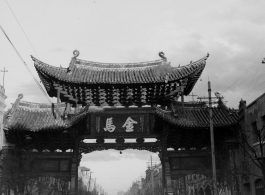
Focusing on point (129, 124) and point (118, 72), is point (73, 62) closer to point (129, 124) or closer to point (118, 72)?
point (118, 72)

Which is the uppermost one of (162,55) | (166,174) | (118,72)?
(162,55)

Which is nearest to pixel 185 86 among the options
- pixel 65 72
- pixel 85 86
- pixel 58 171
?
pixel 85 86

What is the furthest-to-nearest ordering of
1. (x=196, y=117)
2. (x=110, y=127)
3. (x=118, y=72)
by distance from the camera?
(x=118, y=72), (x=196, y=117), (x=110, y=127)

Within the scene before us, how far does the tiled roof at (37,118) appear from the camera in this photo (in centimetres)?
1794

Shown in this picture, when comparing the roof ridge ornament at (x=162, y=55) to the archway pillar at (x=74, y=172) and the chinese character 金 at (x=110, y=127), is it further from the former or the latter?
the archway pillar at (x=74, y=172)

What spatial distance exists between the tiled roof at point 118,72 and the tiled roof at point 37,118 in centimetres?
174

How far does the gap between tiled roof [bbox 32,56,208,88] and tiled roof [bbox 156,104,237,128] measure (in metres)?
1.79

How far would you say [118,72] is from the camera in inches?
819

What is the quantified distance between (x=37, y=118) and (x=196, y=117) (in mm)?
8728

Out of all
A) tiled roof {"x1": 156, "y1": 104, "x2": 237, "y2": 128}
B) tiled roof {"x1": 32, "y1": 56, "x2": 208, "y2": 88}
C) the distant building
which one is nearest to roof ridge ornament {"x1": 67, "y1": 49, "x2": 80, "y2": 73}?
tiled roof {"x1": 32, "y1": 56, "x2": 208, "y2": 88}

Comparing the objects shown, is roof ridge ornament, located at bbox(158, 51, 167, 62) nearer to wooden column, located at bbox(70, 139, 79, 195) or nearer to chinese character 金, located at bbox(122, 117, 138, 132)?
chinese character 金, located at bbox(122, 117, 138, 132)

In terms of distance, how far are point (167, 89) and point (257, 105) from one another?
15.6 ft

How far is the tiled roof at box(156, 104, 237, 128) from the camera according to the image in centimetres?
1795

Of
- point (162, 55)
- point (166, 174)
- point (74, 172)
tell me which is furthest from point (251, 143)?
point (74, 172)
